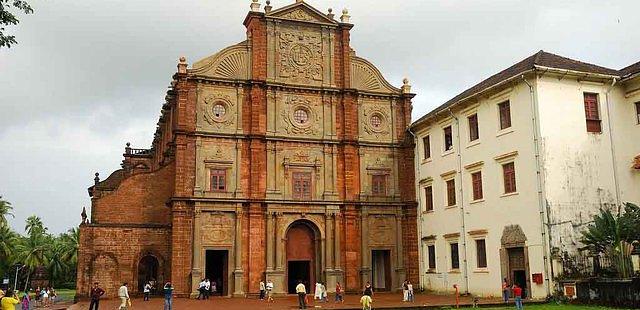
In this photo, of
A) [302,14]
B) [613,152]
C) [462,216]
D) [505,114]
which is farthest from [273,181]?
[613,152]

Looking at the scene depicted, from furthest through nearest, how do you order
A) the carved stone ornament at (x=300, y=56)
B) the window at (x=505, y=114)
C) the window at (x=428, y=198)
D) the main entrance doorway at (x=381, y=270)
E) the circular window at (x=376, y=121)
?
the circular window at (x=376, y=121)
the main entrance doorway at (x=381, y=270)
the carved stone ornament at (x=300, y=56)
the window at (x=428, y=198)
the window at (x=505, y=114)

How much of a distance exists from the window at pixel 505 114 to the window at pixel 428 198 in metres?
7.40

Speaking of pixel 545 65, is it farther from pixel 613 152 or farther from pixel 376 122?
pixel 376 122

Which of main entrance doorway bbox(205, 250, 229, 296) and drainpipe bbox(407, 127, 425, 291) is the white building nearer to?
drainpipe bbox(407, 127, 425, 291)

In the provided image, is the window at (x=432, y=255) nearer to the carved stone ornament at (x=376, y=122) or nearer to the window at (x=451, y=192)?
the window at (x=451, y=192)

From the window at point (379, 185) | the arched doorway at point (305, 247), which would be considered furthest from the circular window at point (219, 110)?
the window at point (379, 185)

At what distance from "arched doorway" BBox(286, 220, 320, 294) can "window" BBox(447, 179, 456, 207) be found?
24.6 feet

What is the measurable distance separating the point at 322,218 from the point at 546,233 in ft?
43.6

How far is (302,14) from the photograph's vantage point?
3681 centimetres

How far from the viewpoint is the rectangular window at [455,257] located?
32112mm

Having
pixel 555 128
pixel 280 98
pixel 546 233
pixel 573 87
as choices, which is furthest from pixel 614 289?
pixel 280 98

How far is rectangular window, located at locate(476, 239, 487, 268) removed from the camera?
29.6 metres

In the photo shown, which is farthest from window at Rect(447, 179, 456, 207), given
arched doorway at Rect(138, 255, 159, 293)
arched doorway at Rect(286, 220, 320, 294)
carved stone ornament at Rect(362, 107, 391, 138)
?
arched doorway at Rect(138, 255, 159, 293)

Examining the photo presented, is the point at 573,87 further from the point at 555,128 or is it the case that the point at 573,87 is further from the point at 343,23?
the point at 343,23
